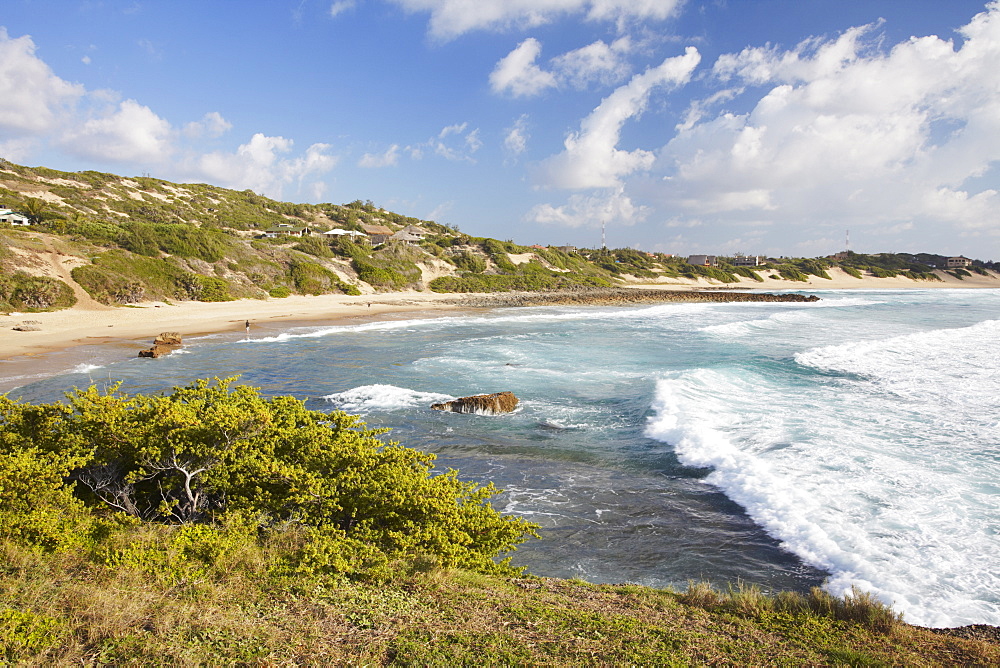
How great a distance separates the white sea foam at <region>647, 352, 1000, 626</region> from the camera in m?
6.28

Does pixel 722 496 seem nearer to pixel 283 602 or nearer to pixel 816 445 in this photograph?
pixel 816 445

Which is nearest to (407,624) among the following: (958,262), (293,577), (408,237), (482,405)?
(293,577)

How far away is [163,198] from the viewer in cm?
7006

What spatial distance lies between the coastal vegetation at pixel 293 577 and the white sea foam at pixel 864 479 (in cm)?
113

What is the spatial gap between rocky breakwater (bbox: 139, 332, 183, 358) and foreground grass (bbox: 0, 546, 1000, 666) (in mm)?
17214

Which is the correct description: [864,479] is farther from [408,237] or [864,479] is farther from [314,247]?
[408,237]

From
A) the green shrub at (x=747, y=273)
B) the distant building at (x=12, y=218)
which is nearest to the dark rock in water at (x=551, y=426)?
the distant building at (x=12, y=218)

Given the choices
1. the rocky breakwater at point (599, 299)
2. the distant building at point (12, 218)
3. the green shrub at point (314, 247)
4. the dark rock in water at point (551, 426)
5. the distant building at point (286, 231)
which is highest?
the distant building at point (286, 231)

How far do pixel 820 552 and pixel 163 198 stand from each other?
81915 millimetres

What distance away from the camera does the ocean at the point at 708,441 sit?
672 cm

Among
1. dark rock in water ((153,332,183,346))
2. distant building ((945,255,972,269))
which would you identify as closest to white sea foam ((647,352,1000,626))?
dark rock in water ((153,332,183,346))

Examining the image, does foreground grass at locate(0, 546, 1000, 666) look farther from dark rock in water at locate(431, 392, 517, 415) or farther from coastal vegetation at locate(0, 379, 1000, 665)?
dark rock in water at locate(431, 392, 517, 415)

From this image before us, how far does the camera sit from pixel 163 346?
20484 mm

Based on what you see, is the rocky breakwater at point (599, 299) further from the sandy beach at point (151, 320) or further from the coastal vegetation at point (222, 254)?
the coastal vegetation at point (222, 254)
